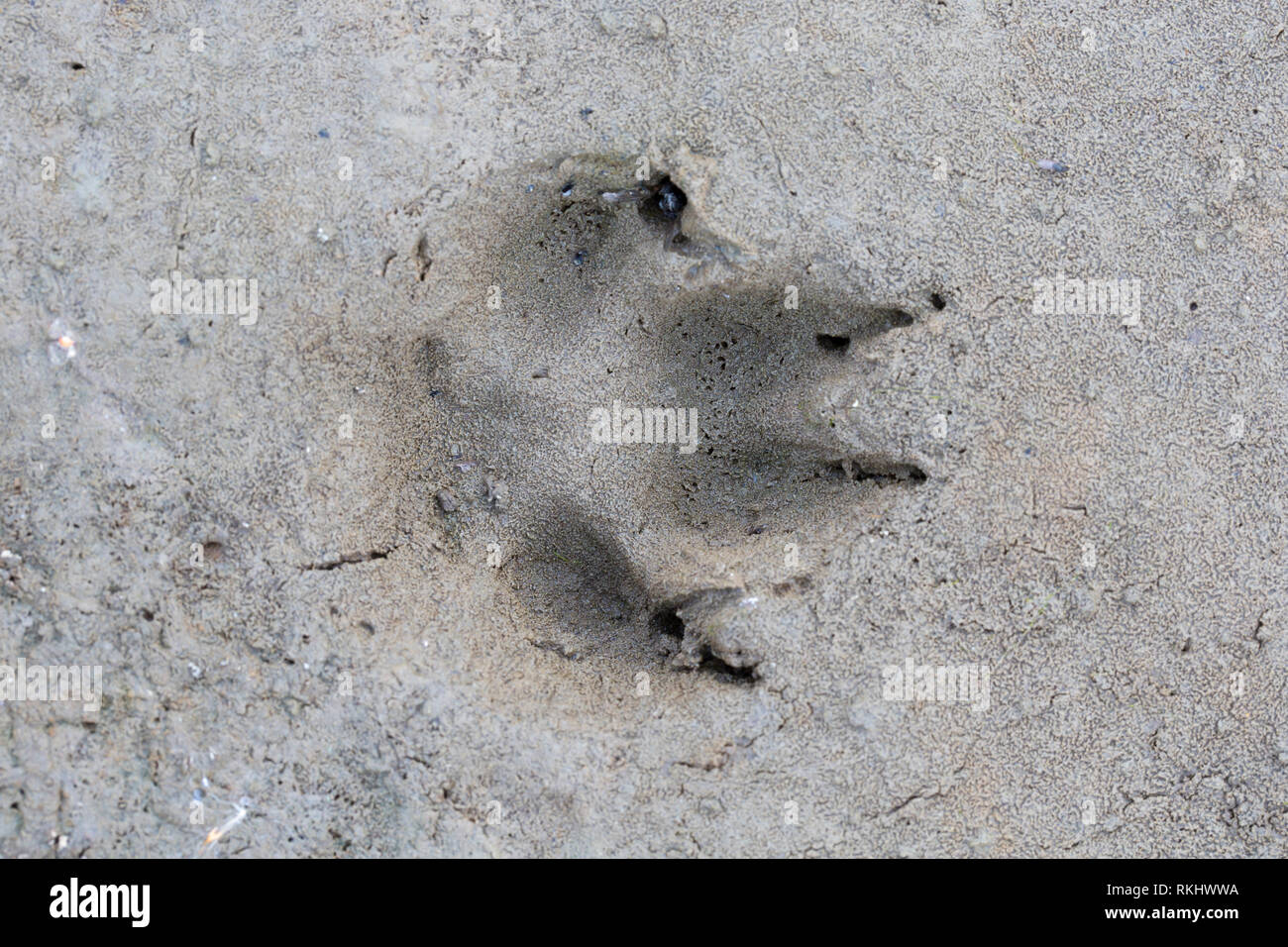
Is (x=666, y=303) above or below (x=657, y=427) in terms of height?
above

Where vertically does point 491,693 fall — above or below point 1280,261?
below

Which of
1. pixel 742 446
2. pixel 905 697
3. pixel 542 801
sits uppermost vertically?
pixel 742 446

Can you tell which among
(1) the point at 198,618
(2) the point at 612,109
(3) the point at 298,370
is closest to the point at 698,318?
(2) the point at 612,109

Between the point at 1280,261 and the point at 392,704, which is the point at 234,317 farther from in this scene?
the point at 1280,261

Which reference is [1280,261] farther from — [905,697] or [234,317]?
[234,317]
